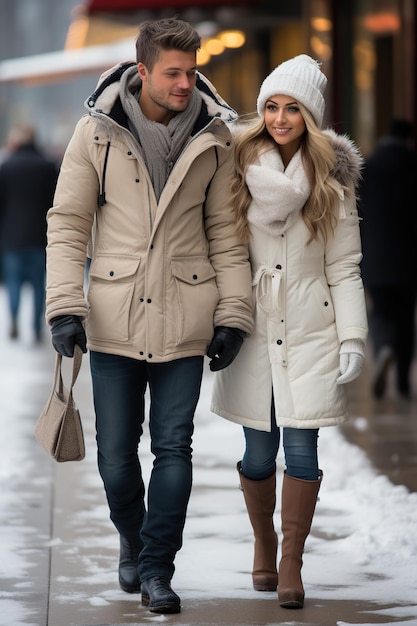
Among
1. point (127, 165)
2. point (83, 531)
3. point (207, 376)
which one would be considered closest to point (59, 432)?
point (127, 165)

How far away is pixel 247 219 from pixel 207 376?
605cm

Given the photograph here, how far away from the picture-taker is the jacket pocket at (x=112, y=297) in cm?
468

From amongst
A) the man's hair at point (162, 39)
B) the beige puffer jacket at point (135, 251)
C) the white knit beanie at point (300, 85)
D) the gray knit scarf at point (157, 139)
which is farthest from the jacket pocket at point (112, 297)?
the white knit beanie at point (300, 85)

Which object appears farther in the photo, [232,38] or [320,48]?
[232,38]

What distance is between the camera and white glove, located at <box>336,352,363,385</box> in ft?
15.5

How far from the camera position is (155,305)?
4.68 m

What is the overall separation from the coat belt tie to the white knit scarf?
138 mm

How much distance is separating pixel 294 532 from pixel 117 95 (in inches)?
63.4

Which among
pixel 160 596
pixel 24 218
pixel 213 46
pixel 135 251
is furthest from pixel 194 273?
pixel 213 46

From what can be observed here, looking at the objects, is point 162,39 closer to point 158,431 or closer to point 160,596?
point 158,431

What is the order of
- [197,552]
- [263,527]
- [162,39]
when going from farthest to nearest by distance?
[197,552] < [263,527] < [162,39]

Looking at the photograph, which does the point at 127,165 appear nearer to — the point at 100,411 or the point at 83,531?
the point at 100,411

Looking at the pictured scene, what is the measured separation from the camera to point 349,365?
187 inches

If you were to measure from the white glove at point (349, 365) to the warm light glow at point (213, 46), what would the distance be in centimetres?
1459
